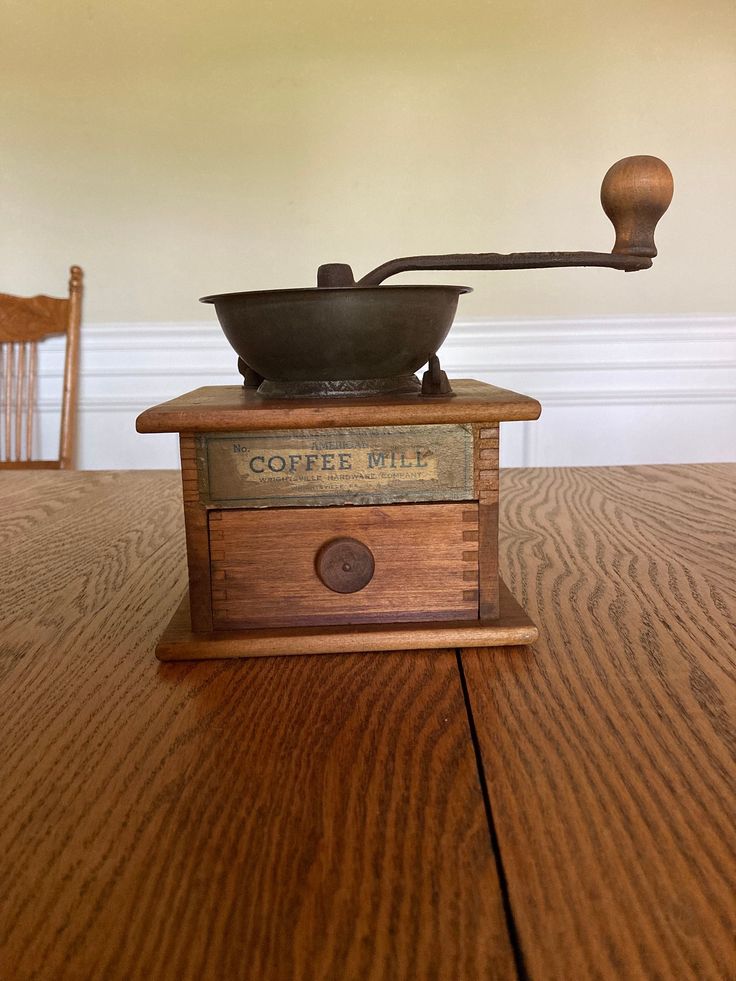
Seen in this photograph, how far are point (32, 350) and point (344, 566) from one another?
6.23 feet

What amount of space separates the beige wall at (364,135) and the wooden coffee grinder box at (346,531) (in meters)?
1.60

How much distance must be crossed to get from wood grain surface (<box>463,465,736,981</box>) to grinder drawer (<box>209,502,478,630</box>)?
65 mm

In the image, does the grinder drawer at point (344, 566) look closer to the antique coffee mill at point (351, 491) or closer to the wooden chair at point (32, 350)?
the antique coffee mill at point (351, 491)

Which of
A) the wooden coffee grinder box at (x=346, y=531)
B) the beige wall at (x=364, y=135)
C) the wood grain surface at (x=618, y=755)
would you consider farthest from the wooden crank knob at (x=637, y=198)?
the beige wall at (x=364, y=135)

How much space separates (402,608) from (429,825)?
0.86 ft

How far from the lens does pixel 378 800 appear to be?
16.3 inches

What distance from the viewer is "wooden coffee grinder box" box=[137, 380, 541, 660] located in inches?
24.2

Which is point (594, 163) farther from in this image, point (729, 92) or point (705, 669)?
point (705, 669)

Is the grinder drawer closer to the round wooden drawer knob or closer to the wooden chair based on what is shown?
the round wooden drawer knob

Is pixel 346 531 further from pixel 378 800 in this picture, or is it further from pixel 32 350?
pixel 32 350

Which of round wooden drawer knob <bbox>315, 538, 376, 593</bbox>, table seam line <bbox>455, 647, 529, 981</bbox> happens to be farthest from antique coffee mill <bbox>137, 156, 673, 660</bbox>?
table seam line <bbox>455, 647, 529, 981</bbox>

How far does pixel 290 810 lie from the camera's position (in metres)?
0.41

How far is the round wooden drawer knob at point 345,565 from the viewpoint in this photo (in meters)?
0.63

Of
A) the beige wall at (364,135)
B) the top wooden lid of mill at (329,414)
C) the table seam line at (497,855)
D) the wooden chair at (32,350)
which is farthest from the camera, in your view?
the wooden chair at (32,350)
